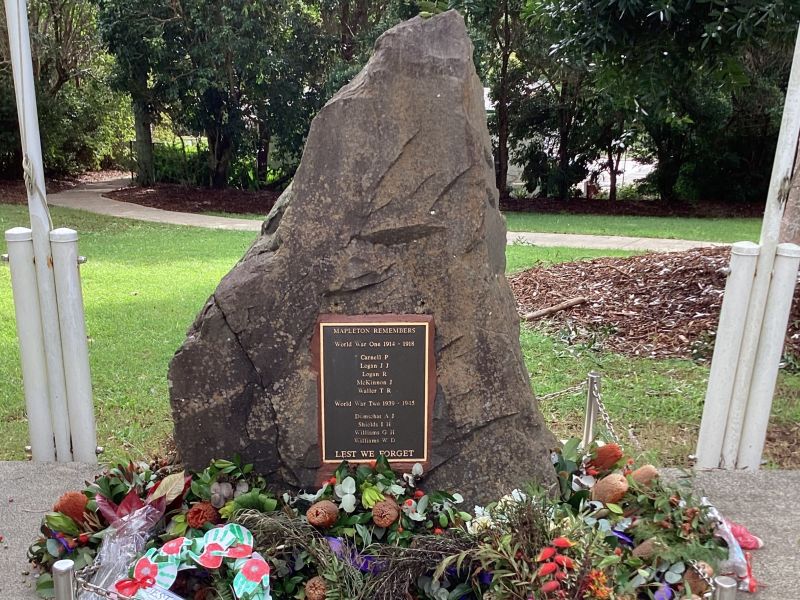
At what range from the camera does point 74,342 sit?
379 cm

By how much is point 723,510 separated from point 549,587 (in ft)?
4.91

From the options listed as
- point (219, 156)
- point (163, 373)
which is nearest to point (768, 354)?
point (163, 373)

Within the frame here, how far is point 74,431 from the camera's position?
13.0 ft

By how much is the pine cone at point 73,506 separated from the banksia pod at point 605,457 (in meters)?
2.24

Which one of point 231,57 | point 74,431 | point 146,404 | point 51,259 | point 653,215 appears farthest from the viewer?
point 653,215

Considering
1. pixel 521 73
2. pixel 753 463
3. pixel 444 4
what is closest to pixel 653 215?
pixel 521 73

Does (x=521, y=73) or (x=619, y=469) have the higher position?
(x=521, y=73)

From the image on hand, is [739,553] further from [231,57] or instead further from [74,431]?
[231,57]

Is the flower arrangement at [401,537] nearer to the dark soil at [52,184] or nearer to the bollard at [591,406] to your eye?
the bollard at [591,406]

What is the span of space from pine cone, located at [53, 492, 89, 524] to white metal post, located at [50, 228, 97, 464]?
90 cm

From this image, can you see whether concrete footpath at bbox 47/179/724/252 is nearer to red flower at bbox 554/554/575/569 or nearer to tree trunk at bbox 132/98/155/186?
tree trunk at bbox 132/98/155/186

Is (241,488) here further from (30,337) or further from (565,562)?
(30,337)

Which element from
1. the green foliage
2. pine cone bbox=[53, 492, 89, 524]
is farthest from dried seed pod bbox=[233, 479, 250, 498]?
the green foliage

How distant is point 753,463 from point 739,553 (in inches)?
42.9
